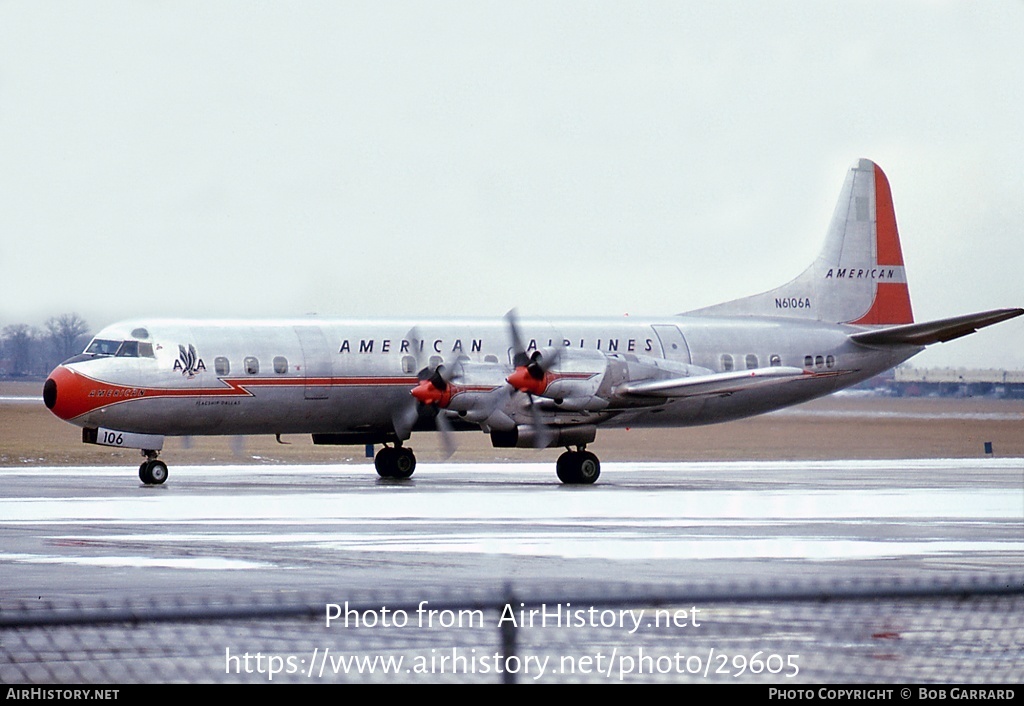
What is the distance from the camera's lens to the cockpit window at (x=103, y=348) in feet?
116

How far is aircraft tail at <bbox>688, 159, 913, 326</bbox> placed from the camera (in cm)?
4472

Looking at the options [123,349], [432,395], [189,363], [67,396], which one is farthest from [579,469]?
[67,396]

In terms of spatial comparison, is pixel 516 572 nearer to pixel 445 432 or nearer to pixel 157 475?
pixel 157 475

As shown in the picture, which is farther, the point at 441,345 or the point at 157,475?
the point at 441,345

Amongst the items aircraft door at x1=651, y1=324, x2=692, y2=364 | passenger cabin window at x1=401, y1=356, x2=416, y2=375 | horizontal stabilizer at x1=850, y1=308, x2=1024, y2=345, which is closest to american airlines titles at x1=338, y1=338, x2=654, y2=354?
passenger cabin window at x1=401, y1=356, x2=416, y2=375

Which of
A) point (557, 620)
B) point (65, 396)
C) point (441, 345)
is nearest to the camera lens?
point (557, 620)

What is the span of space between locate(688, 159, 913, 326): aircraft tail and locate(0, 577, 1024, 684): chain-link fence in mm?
30468

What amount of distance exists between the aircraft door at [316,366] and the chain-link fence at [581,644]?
2243 centimetres

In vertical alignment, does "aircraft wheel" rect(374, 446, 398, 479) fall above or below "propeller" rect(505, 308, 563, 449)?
below

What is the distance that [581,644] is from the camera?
1147cm

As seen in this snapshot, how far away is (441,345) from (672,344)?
5.87m

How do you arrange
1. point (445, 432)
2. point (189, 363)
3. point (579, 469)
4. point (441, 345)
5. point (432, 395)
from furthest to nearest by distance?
point (441, 345)
point (445, 432)
point (579, 469)
point (432, 395)
point (189, 363)

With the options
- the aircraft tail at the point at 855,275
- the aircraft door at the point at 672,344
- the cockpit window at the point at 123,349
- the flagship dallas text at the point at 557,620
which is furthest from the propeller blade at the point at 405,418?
the flagship dallas text at the point at 557,620

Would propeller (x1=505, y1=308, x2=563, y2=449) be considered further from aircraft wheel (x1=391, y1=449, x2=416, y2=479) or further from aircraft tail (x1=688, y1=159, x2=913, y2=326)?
aircraft tail (x1=688, y1=159, x2=913, y2=326)
